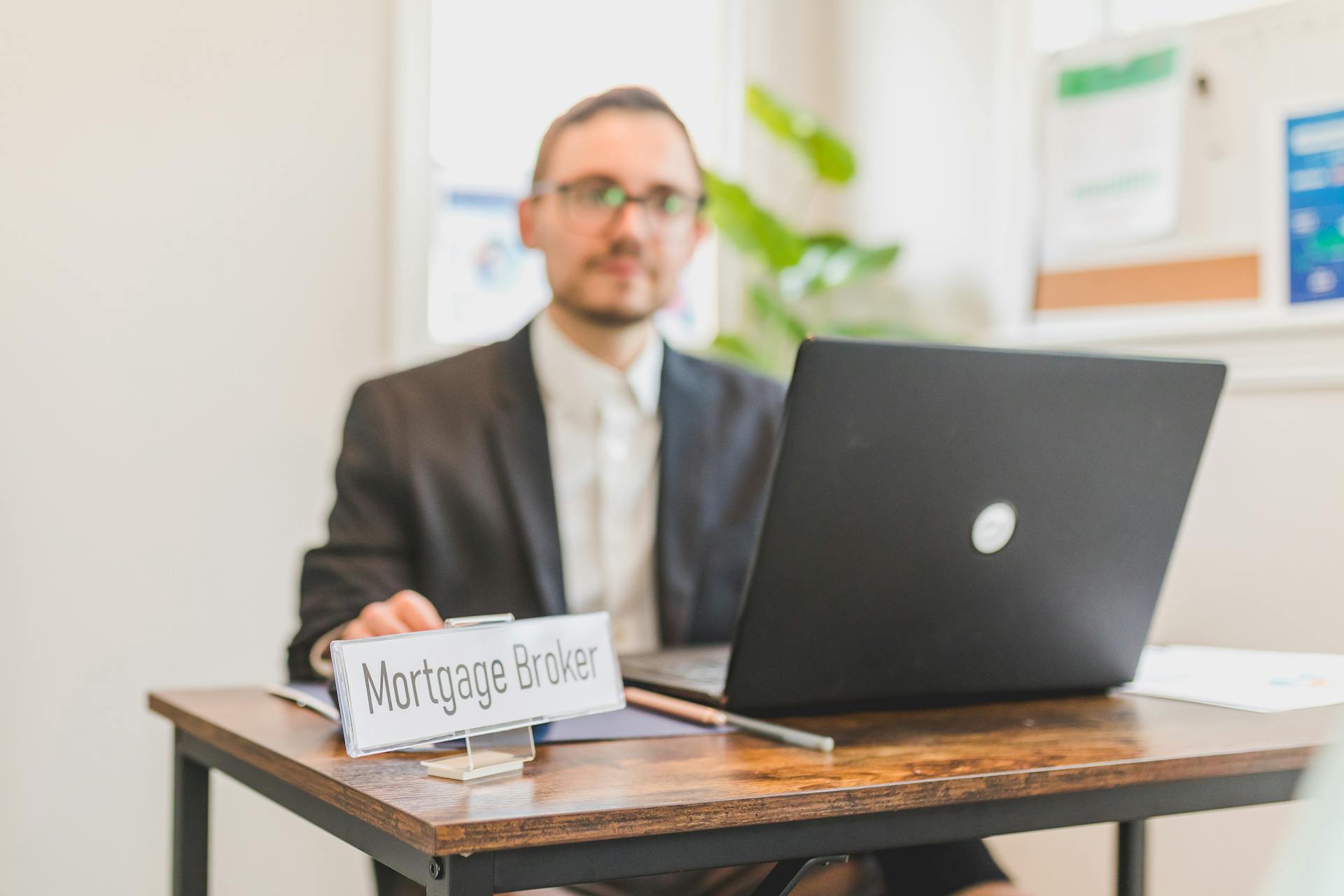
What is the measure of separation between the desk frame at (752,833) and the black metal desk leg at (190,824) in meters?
0.10

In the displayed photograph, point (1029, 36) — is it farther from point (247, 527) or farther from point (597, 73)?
point (247, 527)

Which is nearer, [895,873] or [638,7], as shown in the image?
[895,873]

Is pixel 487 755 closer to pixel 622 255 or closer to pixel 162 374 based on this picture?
pixel 622 255

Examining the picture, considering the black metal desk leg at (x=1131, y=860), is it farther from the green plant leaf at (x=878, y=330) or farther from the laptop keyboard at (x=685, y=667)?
the green plant leaf at (x=878, y=330)

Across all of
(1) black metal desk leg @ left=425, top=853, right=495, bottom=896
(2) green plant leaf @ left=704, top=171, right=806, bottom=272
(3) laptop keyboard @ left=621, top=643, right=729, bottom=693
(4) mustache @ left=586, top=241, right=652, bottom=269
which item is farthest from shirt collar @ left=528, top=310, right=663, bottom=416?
(1) black metal desk leg @ left=425, top=853, right=495, bottom=896

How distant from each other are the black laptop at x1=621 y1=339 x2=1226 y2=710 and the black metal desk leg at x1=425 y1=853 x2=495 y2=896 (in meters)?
0.32

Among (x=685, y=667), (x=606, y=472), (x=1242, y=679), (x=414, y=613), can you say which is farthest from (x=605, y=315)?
(x=1242, y=679)

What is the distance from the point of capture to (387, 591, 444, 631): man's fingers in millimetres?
1070

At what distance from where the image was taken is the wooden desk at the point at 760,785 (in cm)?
73

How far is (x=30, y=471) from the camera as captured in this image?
2.18 meters

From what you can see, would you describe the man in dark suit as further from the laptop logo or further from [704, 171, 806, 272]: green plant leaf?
[704, 171, 806, 272]: green plant leaf

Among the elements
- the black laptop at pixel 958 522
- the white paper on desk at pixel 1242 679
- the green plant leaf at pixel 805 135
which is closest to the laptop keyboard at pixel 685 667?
the black laptop at pixel 958 522

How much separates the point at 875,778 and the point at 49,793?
1.82 m

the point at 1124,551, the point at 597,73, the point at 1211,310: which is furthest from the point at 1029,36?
the point at 1124,551
